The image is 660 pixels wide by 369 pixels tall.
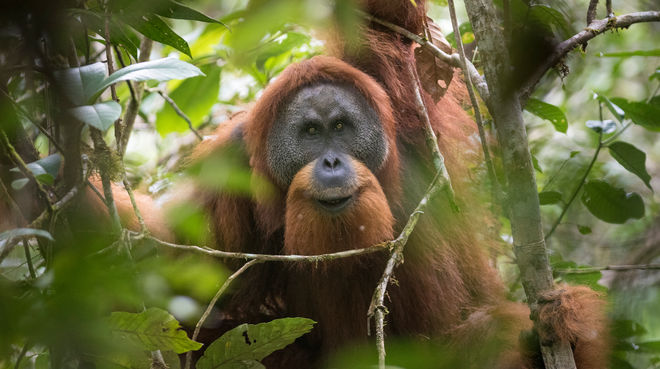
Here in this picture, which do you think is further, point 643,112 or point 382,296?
point 643,112

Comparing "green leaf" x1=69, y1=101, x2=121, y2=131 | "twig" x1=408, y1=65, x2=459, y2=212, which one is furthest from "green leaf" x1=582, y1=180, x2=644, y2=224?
"green leaf" x1=69, y1=101, x2=121, y2=131

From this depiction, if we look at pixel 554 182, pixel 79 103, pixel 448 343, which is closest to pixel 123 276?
pixel 79 103

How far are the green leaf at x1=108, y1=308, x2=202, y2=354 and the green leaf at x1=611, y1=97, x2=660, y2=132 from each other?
2193 mm

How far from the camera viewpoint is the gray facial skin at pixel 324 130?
112 inches

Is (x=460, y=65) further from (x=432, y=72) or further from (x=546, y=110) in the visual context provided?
(x=546, y=110)

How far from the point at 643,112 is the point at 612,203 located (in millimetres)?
449

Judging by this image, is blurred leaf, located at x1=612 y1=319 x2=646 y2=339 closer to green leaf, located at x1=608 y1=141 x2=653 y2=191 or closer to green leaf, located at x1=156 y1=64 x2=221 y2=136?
green leaf, located at x1=608 y1=141 x2=653 y2=191

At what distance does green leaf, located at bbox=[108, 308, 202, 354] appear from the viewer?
65.0 inches

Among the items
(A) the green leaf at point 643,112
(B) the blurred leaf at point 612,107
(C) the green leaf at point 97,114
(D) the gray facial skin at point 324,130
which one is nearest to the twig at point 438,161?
(D) the gray facial skin at point 324,130

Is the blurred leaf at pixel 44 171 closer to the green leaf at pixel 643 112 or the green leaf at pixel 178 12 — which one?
the green leaf at pixel 178 12

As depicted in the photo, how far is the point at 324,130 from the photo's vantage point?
2.84 meters

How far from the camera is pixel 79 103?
5.13ft

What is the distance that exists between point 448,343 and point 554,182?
1107mm

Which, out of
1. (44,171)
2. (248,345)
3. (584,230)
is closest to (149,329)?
(248,345)
